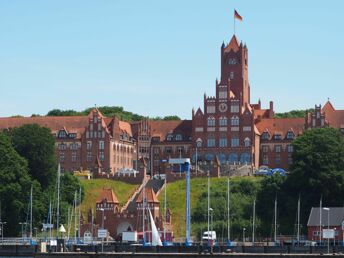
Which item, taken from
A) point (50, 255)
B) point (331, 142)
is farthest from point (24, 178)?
point (50, 255)

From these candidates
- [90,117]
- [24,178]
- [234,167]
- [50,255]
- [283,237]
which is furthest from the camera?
[90,117]

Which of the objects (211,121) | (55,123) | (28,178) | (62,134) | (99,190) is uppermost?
(55,123)

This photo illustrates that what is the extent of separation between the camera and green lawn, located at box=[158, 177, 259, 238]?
148500mm

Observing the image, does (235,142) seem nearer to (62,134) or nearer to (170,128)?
(170,128)

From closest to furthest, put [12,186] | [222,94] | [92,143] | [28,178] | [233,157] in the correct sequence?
[12,186]
[28,178]
[233,157]
[222,94]
[92,143]

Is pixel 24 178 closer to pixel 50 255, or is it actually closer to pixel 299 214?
pixel 299 214

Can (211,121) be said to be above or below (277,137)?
above

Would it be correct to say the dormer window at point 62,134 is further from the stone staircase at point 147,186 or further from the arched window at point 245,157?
the arched window at point 245,157

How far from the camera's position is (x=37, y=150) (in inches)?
6442

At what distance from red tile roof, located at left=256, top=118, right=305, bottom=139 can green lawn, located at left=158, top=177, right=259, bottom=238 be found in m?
21.1

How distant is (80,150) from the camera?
18600 centimetres

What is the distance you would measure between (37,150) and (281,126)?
138 ft

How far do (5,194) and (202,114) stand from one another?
155 feet

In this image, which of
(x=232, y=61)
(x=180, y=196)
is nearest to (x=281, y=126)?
(x=232, y=61)
